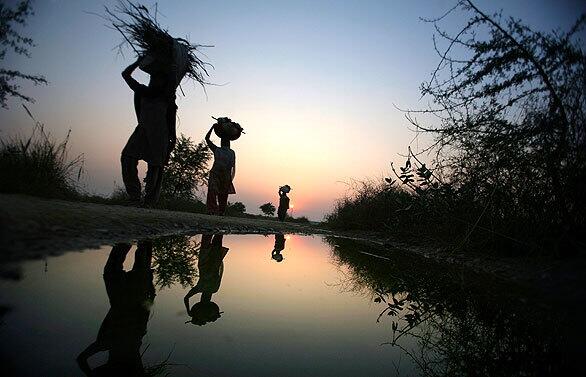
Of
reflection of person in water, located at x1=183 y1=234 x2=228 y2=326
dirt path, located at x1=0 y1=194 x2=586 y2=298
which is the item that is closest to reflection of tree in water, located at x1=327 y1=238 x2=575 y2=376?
dirt path, located at x1=0 y1=194 x2=586 y2=298

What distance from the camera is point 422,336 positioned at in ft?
5.11

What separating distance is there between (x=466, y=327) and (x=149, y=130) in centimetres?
478

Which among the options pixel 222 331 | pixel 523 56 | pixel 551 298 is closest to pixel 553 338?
pixel 551 298

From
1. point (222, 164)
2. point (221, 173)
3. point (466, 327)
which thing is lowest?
point (466, 327)

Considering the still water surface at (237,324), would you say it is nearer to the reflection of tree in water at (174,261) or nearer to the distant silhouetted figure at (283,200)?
the reflection of tree in water at (174,261)

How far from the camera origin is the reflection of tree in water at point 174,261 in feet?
5.94

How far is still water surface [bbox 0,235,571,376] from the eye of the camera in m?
0.92

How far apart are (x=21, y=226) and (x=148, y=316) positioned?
1.10 meters

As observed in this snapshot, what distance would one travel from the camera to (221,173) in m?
8.66

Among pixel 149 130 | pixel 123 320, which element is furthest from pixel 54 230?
pixel 149 130

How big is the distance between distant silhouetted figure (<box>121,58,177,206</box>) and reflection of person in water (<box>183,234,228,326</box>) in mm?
2476

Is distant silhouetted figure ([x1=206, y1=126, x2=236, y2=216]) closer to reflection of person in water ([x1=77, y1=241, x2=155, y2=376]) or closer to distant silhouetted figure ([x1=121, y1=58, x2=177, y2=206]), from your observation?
distant silhouetted figure ([x1=121, y1=58, x2=177, y2=206])

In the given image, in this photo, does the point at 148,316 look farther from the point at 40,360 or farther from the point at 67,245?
the point at 67,245

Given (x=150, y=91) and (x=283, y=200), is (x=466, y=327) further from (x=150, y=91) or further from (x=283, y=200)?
(x=283, y=200)
